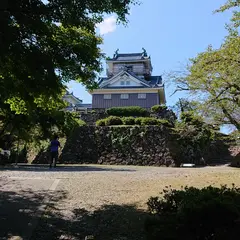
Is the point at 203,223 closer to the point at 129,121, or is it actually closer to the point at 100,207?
the point at 100,207

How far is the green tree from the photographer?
7303mm

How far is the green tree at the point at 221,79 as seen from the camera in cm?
730

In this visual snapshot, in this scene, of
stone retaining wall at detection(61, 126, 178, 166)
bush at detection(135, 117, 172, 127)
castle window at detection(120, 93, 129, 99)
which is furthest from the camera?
castle window at detection(120, 93, 129, 99)

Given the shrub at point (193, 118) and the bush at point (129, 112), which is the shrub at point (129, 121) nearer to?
the bush at point (129, 112)

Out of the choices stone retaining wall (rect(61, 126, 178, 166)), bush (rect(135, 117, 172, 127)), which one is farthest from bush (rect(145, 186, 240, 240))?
bush (rect(135, 117, 172, 127))

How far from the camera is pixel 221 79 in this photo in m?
8.13

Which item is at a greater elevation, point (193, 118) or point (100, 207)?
point (193, 118)

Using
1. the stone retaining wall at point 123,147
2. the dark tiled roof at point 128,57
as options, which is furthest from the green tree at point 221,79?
the dark tiled roof at point 128,57

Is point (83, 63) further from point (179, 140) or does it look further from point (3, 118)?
point (179, 140)

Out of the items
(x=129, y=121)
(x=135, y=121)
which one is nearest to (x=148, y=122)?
(x=135, y=121)

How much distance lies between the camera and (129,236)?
5.27 meters

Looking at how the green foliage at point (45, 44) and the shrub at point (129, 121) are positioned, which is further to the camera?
the shrub at point (129, 121)

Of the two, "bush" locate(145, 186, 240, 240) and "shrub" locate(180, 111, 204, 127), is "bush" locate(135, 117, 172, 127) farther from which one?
"bush" locate(145, 186, 240, 240)

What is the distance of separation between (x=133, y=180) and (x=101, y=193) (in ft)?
6.83
